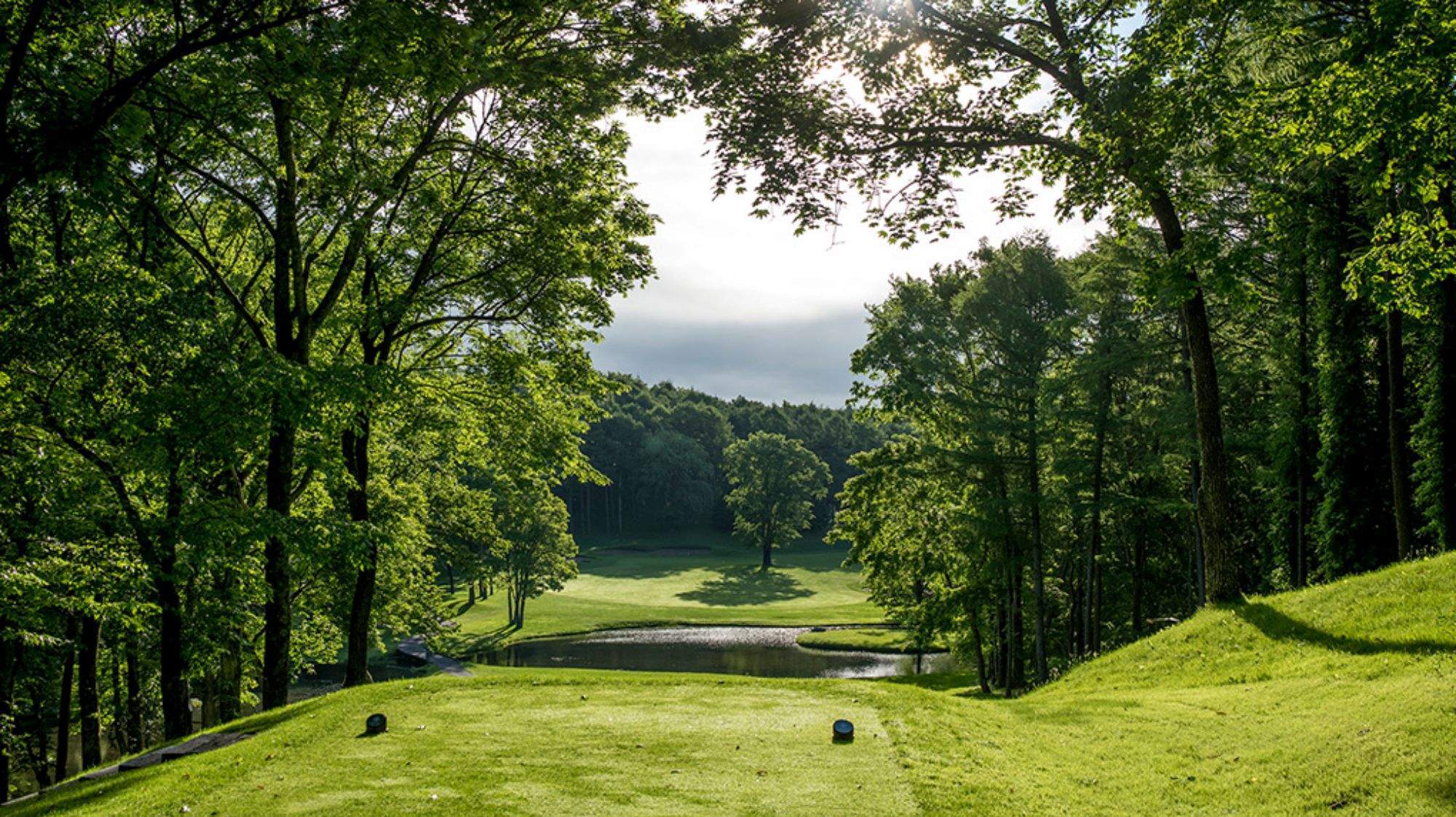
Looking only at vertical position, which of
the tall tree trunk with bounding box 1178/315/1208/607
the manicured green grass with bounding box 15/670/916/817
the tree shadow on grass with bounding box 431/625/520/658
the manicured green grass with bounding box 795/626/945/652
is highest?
the tall tree trunk with bounding box 1178/315/1208/607

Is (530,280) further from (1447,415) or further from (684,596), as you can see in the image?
(684,596)

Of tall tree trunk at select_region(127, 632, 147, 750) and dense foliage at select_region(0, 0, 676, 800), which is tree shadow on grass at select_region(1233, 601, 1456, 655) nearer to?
dense foliage at select_region(0, 0, 676, 800)

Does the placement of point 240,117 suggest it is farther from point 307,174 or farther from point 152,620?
point 152,620

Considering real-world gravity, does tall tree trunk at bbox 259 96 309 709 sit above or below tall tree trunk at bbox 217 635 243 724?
above

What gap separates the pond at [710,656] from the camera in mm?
44625

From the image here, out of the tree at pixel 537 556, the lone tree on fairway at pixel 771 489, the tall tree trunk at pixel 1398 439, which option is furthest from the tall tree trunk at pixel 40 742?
the lone tree on fairway at pixel 771 489

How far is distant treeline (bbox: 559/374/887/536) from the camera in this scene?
11850cm

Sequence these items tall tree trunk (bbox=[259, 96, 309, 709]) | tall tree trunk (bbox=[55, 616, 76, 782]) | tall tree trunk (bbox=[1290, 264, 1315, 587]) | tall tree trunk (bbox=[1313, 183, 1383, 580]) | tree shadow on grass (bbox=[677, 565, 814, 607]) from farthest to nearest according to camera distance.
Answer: tree shadow on grass (bbox=[677, 565, 814, 607]) → tall tree trunk (bbox=[1290, 264, 1315, 587]) → tall tree trunk (bbox=[1313, 183, 1383, 580]) → tall tree trunk (bbox=[55, 616, 76, 782]) → tall tree trunk (bbox=[259, 96, 309, 709])

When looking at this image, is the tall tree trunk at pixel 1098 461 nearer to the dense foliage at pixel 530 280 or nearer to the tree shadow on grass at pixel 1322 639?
the dense foliage at pixel 530 280

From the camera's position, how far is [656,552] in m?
103

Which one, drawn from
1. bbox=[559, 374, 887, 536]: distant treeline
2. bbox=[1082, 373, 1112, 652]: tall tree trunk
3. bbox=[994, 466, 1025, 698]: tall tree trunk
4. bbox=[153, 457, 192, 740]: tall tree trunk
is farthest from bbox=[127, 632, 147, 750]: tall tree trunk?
bbox=[559, 374, 887, 536]: distant treeline

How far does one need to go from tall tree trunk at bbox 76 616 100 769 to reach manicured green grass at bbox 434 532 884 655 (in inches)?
588

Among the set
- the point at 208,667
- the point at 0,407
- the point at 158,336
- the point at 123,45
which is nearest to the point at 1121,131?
the point at 158,336

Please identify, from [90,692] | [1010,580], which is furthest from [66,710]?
[1010,580]
